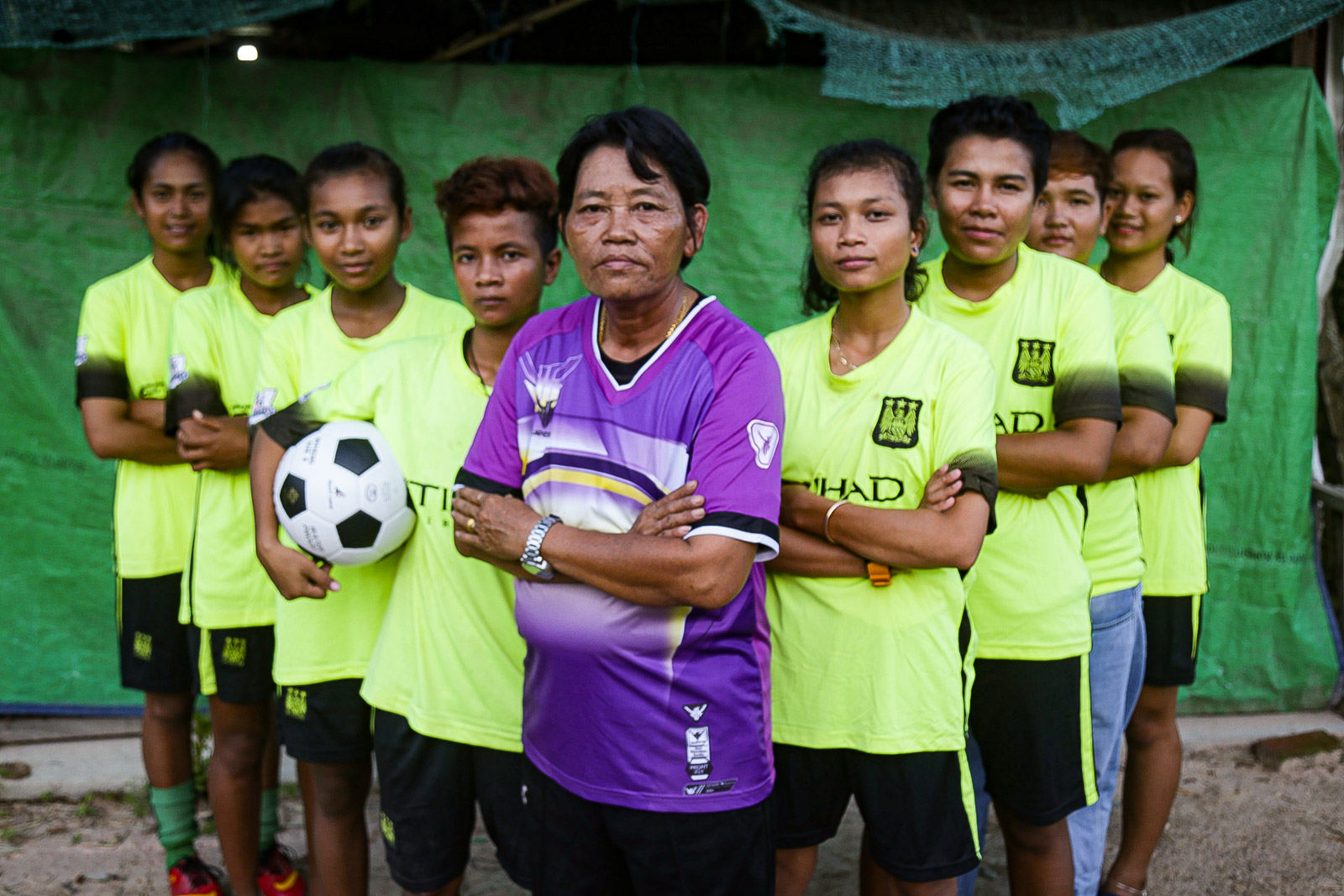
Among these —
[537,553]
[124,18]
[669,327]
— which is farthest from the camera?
[124,18]

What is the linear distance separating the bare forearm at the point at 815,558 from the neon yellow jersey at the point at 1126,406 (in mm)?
922

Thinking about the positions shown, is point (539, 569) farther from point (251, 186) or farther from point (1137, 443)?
point (251, 186)

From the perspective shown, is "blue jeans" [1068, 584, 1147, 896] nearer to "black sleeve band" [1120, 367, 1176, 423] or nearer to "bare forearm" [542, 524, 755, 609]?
"black sleeve band" [1120, 367, 1176, 423]

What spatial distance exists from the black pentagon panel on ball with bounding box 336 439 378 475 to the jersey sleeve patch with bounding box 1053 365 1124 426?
1.61 meters

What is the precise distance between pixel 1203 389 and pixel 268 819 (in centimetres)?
321

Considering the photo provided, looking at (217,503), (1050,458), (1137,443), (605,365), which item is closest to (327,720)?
(217,503)

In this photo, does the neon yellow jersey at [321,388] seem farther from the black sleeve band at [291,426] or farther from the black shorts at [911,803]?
the black shorts at [911,803]

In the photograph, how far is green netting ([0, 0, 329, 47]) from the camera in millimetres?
3592

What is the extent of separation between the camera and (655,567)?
6.14 ft

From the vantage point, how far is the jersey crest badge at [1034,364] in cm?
258

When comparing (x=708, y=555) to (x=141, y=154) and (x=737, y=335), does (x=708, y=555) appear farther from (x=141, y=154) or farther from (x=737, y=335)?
(x=141, y=154)

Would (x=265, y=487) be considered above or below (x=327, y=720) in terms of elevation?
above

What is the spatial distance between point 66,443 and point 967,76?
3.98 m

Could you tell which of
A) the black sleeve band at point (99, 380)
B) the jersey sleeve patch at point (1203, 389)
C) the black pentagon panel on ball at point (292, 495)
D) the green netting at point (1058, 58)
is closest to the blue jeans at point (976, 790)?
the jersey sleeve patch at point (1203, 389)
